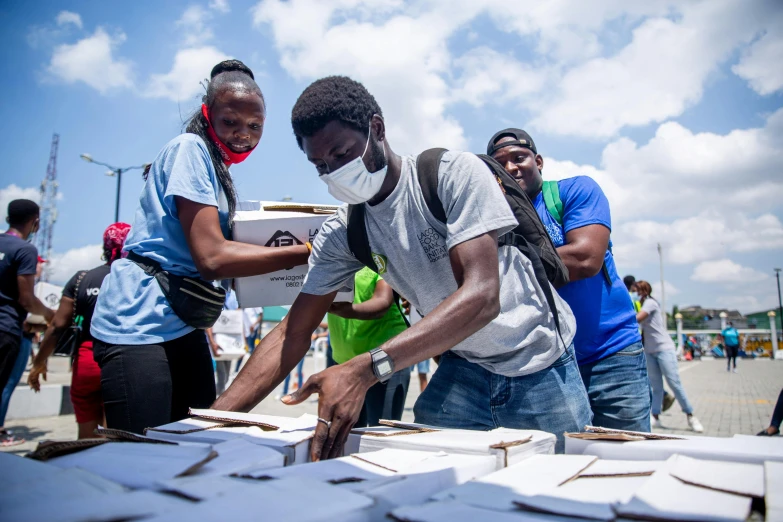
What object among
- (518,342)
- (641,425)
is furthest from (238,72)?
(641,425)

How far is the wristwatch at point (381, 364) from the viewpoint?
1451mm

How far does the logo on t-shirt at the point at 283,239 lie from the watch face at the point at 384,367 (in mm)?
981

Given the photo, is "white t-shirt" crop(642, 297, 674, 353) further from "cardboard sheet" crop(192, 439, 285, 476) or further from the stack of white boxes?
"cardboard sheet" crop(192, 439, 285, 476)

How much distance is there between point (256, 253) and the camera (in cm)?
201

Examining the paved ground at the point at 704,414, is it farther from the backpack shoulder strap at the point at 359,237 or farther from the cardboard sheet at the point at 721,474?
the cardboard sheet at the point at 721,474

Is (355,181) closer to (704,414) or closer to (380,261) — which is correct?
(380,261)

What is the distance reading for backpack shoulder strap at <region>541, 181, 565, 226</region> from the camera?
8.71 ft

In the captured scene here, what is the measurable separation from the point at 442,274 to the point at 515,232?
1.05 ft

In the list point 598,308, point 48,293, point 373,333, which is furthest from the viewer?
point 48,293

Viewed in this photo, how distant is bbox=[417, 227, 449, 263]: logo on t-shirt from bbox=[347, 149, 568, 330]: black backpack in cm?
6

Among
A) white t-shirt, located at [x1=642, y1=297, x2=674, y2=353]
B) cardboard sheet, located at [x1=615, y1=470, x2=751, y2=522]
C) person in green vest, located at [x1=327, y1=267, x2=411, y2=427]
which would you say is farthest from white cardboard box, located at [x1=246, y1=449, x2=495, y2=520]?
white t-shirt, located at [x1=642, y1=297, x2=674, y2=353]

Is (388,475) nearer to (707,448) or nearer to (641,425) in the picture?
(707,448)

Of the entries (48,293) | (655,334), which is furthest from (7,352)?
(655,334)

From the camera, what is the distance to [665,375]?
683 cm
